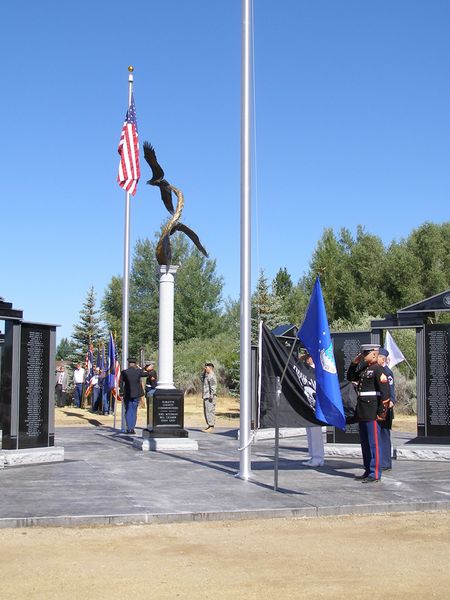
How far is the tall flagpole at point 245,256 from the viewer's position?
1136cm

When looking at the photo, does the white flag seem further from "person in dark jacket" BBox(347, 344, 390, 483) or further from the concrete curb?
the concrete curb

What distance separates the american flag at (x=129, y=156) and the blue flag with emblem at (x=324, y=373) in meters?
10.4

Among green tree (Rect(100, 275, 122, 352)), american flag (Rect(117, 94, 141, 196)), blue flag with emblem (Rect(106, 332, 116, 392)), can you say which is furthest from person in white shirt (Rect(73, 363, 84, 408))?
green tree (Rect(100, 275, 122, 352))

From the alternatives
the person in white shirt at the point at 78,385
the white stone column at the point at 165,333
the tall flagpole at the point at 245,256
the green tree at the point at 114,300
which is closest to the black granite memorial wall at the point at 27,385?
the white stone column at the point at 165,333

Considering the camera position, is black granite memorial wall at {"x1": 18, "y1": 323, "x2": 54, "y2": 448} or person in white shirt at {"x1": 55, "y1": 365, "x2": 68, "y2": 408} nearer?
black granite memorial wall at {"x1": 18, "y1": 323, "x2": 54, "y2": 448}

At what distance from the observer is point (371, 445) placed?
11.3 meters

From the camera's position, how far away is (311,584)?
604 cm

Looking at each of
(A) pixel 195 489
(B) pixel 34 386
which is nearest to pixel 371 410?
(A) pixel 195 489

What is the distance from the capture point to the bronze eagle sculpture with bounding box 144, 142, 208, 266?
1694cm

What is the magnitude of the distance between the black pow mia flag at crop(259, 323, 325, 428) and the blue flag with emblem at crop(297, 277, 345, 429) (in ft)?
0.92

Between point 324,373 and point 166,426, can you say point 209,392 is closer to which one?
point 166,426

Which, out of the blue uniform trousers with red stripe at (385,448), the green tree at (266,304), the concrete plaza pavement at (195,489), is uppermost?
the green tree at (266,304)

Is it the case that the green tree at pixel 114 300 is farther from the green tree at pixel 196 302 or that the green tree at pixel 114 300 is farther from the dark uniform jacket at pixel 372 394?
the dark uniform jacket at pixel 372 394

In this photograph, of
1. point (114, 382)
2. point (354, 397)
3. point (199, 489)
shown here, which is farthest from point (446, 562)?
point (114, 382)
